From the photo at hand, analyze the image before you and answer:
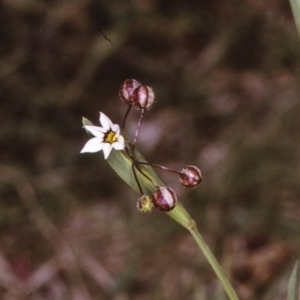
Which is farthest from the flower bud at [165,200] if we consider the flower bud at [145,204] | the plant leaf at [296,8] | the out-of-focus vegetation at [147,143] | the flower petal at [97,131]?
the out-of-focus vegetation at [147,143]

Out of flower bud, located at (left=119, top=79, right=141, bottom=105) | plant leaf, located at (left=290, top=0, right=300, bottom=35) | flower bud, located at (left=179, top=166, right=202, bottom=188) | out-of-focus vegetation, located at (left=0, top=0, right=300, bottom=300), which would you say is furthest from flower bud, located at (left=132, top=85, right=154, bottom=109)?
out-of-focus vegetation, located at (left=0, top=0, right=300, bottom=300)

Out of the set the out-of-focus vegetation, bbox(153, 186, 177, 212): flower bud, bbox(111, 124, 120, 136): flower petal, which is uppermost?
bbox(111, 124, 120, 136): flower petal

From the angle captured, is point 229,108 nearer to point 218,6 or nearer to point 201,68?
point 201,68

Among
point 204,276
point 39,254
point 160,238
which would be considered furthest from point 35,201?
point 204,276

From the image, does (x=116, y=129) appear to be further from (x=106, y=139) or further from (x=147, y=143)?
(x=147, y=143)

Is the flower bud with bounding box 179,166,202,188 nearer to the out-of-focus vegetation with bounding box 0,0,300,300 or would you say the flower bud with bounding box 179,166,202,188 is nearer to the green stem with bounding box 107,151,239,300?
the green stem with bounding box 107,151,239,300
